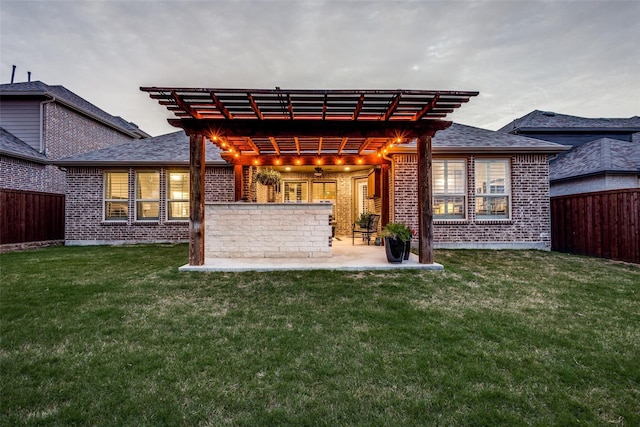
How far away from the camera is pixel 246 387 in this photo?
197cm

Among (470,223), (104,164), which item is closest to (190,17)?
(104,164)

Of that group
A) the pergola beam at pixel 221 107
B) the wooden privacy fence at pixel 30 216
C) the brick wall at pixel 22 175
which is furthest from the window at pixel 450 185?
the brick wall at pixel 22 175

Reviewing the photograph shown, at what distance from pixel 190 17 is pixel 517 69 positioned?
13106mm

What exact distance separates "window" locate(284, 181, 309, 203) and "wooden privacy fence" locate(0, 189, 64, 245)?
8.14 meters

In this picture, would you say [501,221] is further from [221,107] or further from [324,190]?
[221,107]

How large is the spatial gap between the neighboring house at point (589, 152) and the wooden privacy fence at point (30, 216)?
17400 mm

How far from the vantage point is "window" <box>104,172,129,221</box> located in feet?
33.7

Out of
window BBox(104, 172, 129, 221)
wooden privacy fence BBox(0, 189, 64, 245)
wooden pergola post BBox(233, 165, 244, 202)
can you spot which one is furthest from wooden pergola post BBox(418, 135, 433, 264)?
wooden privacy fence BBox(0, 189, 64, 245)

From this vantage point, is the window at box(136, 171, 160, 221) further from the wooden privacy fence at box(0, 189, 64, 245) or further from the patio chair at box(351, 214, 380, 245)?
the patio chair at box(351, 214, 380, 245)

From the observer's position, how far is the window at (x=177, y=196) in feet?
34.0

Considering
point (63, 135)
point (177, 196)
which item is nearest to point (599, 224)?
point (177, 196)

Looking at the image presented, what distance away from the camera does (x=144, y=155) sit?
33.9ft

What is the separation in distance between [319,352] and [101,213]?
10.8 m

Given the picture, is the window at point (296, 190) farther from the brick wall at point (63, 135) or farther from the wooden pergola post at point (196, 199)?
the brick wall at point (63, 135)
